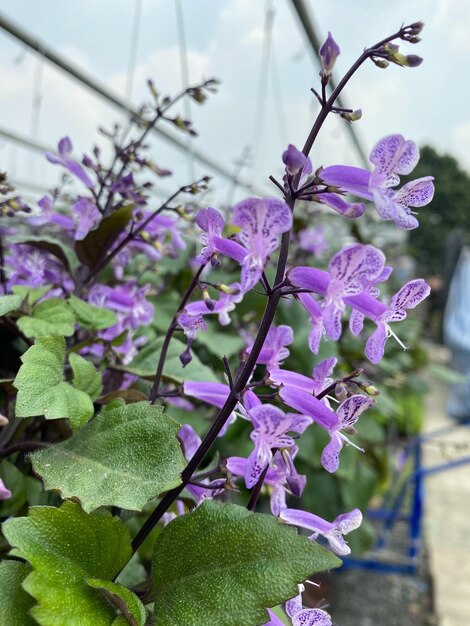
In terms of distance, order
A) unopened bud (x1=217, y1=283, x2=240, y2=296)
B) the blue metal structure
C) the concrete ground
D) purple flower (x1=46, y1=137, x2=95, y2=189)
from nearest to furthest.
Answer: unopened bud (x1=217, y1=283, x2=240, y2=296), purple flower (x1=46, y1=137, x2=95, y2=189), the concrete ground, the blue metal structure

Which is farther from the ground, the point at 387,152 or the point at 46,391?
the point at 387,152

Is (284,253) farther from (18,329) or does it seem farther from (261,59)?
(261,59)

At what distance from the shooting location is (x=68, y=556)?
0.37 meters

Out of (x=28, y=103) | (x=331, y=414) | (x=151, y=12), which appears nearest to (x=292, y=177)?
(x=331, y=414)

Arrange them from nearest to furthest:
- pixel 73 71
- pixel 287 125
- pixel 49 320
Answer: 1. pixel 49 320
2. pixel 73 71
3. pixel 287 125

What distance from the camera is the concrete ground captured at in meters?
2.42

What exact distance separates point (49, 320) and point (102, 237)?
0.41ft

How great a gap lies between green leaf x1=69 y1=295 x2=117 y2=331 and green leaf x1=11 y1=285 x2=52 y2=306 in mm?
48

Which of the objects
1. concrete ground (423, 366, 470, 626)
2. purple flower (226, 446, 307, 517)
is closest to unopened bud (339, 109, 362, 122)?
purple flower (226, 446, 307, 517)

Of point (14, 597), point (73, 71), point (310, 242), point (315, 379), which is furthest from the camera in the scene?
point (73, 71)

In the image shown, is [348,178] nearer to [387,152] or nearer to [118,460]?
[387,152]

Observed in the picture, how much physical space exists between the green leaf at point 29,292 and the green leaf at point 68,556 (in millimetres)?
290

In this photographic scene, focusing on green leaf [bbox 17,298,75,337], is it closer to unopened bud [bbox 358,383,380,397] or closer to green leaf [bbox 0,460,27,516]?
green leaf [bbox 0,460,27,516]

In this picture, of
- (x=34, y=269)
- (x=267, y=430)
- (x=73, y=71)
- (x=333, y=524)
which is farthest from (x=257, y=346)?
(x=73, y=71)
